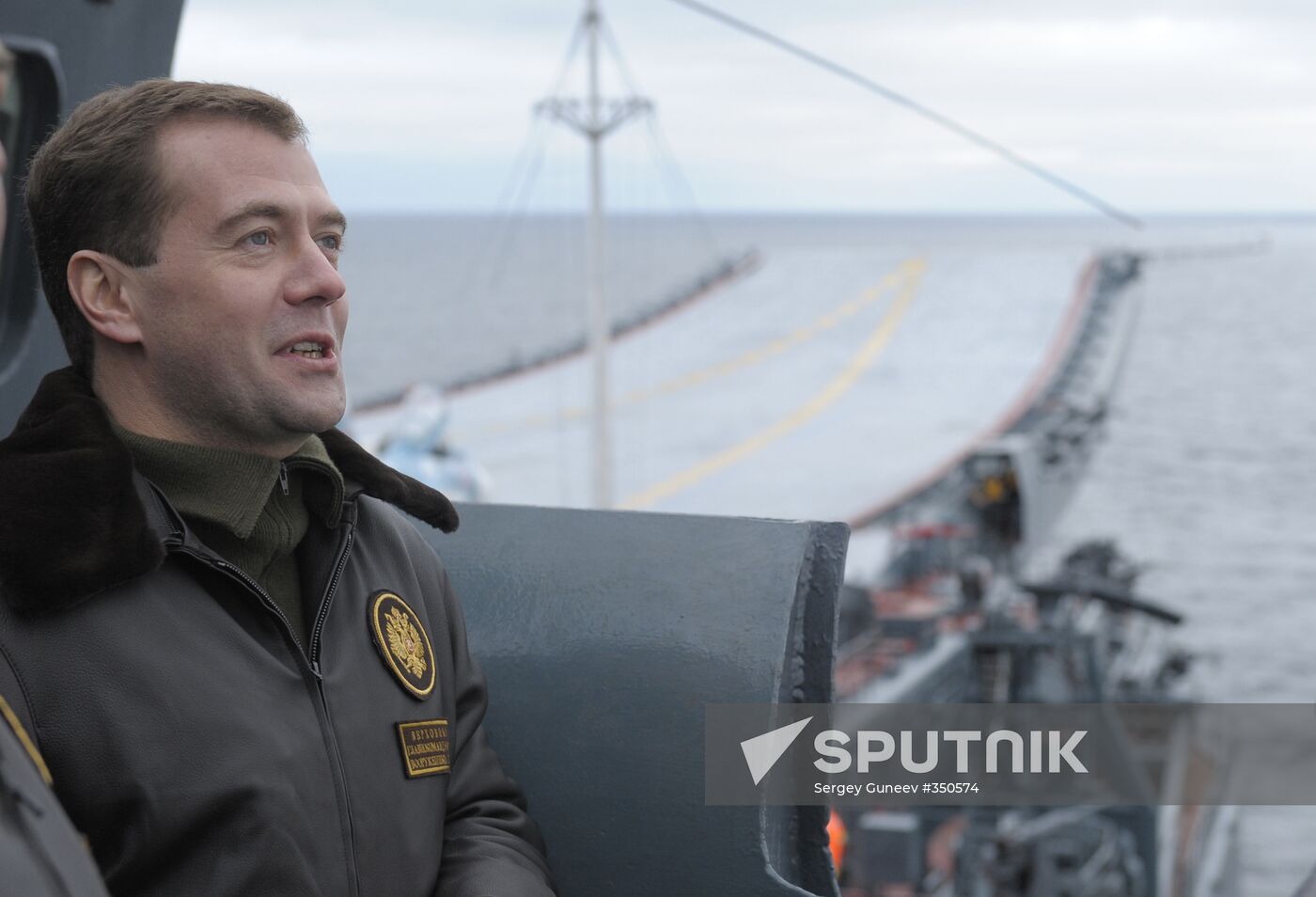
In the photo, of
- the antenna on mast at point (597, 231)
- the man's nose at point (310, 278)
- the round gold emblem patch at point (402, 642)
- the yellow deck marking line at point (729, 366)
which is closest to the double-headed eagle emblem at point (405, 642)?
the round gold emblem patch at point (402, 642)

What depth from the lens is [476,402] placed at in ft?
161

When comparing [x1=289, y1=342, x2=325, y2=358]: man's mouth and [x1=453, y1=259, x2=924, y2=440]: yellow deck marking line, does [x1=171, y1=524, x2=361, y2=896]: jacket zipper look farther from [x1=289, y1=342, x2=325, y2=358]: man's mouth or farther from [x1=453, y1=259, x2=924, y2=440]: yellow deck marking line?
[x1=453, y1=259, x2=924, y2=440]: yellow deck marking line

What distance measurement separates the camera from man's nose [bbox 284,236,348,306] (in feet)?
6.68

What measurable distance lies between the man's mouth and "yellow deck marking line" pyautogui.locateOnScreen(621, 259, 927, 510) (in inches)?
1232

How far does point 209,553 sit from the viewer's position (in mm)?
1932

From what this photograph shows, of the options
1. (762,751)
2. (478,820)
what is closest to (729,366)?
(762,751)

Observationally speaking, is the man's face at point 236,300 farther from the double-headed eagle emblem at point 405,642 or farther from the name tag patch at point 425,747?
the name tag patch at point 425,747

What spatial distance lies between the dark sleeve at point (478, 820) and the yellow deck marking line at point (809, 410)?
30.9m

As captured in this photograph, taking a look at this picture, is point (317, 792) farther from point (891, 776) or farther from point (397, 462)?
point (397, 462)

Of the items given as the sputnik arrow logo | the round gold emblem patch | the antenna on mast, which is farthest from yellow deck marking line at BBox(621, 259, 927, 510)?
the round gold emblem patch

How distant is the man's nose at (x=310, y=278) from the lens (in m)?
2.04

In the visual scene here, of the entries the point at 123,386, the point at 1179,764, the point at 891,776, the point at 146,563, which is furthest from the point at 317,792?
the point at 1179,764

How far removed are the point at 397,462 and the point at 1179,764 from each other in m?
11.8

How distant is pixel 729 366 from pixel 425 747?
51433 mm
